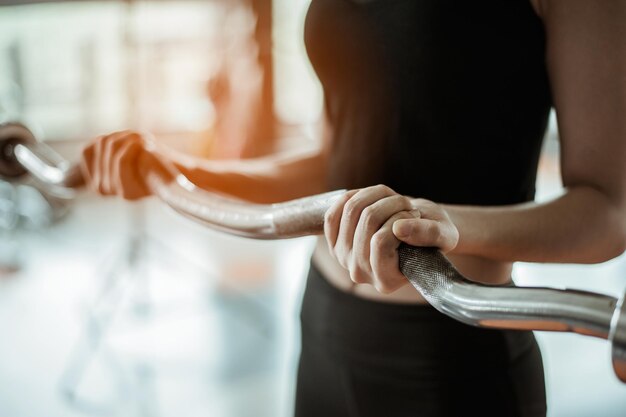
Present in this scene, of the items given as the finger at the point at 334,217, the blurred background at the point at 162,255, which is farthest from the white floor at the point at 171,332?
the finger at the point at 334,217

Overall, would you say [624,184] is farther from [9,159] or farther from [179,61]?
[179,61]

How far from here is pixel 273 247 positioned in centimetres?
342

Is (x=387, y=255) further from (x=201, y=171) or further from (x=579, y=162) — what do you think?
(x=201, y=171)

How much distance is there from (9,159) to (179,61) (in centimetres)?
405

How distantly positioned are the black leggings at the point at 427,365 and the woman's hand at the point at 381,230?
0.78 ft

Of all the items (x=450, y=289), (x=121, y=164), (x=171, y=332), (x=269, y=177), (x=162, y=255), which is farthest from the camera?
(x=162, y=255)

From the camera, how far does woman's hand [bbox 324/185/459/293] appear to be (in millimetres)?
408

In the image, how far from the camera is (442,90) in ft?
2.14

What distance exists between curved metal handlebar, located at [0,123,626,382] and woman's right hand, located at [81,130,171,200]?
56mm

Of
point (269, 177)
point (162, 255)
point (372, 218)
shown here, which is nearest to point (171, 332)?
point (162, 255)

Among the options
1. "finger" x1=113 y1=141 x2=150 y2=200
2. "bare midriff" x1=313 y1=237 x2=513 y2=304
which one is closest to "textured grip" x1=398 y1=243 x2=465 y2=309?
"bare midriff" x1=313 y1=237 x2=513 y2=304

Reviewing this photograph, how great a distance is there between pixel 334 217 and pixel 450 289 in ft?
0.35

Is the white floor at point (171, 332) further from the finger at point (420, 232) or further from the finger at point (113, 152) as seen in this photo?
the finger at point (420, 232)

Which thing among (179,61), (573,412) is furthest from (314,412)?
(179,61)
